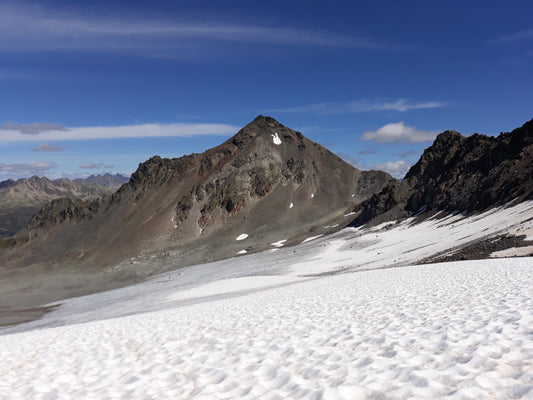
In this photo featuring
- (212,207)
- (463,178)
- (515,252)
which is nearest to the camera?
(515,252)

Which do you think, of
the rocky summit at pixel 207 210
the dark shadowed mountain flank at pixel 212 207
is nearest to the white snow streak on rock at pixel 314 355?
the rocky summit at pixel 207 210

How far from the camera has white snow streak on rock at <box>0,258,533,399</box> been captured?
5.04m

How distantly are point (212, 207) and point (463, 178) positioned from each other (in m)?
71.3

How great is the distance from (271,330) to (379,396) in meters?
4.84

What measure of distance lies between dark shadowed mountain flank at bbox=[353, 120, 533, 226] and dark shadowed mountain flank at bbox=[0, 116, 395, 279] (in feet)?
45.5

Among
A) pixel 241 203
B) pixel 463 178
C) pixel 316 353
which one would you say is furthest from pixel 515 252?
pixel 241 203

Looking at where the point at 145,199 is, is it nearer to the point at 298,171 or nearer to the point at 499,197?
the point at 298,171

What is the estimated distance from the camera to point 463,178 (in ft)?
206

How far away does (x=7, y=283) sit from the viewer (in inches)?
3236

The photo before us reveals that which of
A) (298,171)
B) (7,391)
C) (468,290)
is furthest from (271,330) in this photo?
(298,171)

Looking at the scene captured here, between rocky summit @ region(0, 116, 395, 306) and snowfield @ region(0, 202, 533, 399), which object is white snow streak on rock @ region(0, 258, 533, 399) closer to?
snowfield @ region(0, 202, 533, 399)

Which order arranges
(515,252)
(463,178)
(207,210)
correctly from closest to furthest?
(515,252)
(463,178)
(207,210)

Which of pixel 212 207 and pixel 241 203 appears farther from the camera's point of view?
pixel 241 203

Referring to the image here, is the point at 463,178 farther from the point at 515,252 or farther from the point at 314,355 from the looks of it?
the point at 314,355
